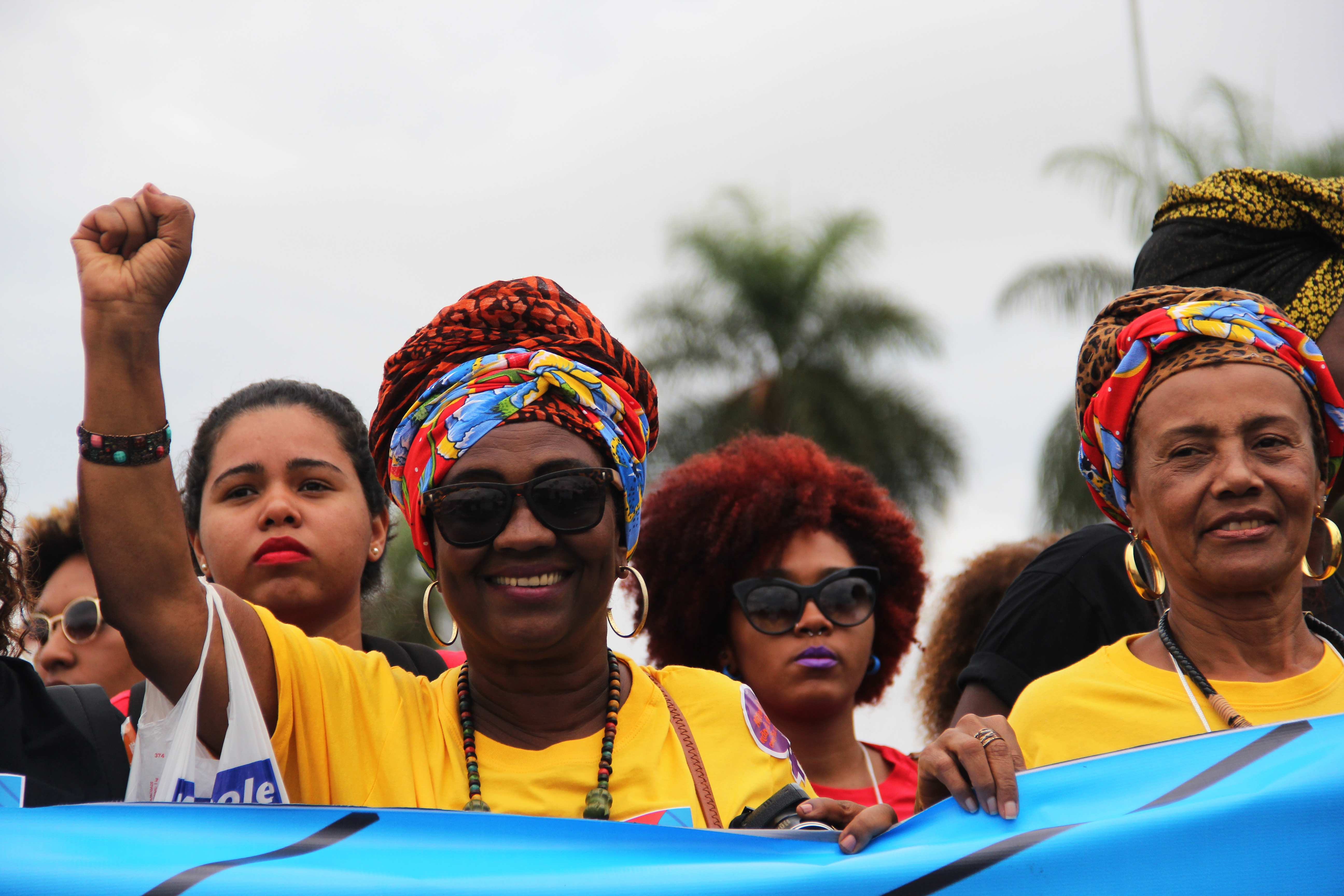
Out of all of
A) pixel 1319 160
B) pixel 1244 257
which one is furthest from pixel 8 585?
pixel 1319 160

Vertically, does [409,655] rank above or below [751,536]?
below

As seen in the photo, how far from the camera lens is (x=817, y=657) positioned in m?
4.15

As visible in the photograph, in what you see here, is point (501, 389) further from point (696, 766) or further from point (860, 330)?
point (860, 330)

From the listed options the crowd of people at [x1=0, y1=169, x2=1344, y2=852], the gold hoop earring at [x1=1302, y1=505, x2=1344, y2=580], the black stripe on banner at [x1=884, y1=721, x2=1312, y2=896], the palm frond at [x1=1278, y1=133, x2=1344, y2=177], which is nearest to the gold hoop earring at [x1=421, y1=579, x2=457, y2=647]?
the crowd of people at [x1=0, y1=169, x2=1344, y2=852]

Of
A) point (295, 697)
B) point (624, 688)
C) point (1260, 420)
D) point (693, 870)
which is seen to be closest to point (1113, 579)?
point (1260, 420)

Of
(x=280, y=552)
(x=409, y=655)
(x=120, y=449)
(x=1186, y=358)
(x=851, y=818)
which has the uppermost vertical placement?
(x=280, y=552)

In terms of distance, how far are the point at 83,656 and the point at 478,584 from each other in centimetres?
275

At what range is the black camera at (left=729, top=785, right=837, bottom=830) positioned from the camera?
7.60ft

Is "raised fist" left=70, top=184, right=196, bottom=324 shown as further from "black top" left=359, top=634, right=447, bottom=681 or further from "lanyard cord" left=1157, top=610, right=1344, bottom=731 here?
"lanyard cord" left=1157, top=610, right=1344, bottom=731

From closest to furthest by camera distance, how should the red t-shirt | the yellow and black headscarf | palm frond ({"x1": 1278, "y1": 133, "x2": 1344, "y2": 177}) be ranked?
the yellow and black headscarf < the red t-shirt < palm frond ({"x1": 1278, "y1": 133, "x2": 1344, "y2": 177})

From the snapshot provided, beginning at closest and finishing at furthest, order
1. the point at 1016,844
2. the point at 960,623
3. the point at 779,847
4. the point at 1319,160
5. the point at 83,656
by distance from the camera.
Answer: the point at 1016,844 < the point at 779,847 < the point at 83,656 < the point at 960,623 < the point at 1319,160

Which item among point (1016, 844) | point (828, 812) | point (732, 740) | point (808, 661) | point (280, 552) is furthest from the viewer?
point (808, 661)

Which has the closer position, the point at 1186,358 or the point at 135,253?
the point at 135,253

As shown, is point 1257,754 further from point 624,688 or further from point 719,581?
point 719,581
